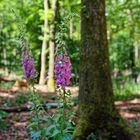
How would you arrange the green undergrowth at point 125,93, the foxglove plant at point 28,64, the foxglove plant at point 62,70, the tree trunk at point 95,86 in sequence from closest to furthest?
the foxglove plant at point 62,70
the foxglove plant at point 28,64
the tree trunk at point 95,86
the green undergrowth at point 125,93

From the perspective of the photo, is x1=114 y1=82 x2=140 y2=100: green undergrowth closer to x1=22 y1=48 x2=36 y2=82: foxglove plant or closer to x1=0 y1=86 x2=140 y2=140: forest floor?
x1=0 y1=86 x2=140 y2=140: forest floor

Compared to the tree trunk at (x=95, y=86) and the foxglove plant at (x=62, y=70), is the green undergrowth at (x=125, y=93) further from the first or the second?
the foxglove plant at (x=62, y=70)

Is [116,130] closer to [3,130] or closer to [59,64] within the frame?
[59,64]

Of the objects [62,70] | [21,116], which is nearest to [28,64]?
[62,70]

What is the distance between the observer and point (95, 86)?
18.8 ft

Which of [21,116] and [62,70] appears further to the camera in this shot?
[21,116]

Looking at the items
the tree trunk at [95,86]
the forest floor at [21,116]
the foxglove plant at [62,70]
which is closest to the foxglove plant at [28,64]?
the foxglove plant at [62,70]

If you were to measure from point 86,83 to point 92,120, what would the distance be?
0.61 metres

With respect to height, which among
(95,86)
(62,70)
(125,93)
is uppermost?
(62,70)

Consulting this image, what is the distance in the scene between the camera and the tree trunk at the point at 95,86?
18.7 ft

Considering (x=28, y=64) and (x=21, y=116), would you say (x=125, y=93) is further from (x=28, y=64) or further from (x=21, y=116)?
(x=28, y=64)

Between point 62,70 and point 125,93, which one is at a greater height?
point 62,70

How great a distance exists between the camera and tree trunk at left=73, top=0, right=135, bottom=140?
5699 millimetres

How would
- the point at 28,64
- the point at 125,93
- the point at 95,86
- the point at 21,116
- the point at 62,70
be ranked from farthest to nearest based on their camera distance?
the point at 125,93 → the point at 21,116 → the point at 95,86 → the point at 28,64 → the point at 62,70
